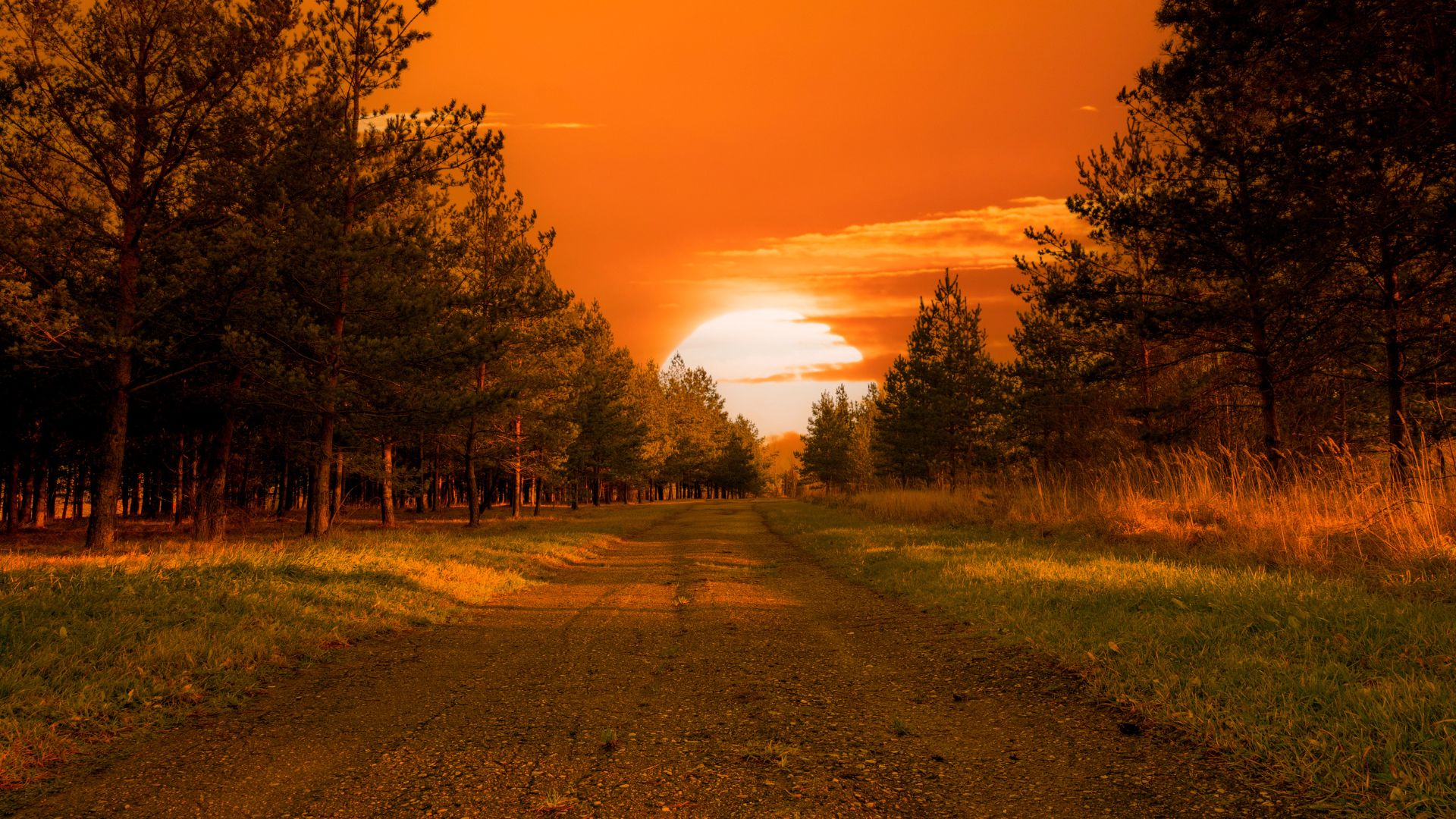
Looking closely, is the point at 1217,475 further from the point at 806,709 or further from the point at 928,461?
the point at 928,461

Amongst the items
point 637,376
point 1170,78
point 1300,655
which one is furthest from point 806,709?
point 637,376

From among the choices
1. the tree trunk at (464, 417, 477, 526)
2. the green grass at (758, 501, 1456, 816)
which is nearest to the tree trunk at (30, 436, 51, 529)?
the tree trunk at (464, 417, 477, 526)

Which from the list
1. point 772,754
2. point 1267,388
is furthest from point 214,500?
point 1267,388

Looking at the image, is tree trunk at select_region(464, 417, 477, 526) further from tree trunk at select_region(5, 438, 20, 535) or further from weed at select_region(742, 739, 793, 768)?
weed at select_region(742, 739, 793, 768)

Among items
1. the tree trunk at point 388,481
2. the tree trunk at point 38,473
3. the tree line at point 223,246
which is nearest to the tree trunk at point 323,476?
the tree line at point 223,246

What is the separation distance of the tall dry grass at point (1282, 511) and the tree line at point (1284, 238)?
0.71 metres

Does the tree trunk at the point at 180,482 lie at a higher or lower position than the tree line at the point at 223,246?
lower

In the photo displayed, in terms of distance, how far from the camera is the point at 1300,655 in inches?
194

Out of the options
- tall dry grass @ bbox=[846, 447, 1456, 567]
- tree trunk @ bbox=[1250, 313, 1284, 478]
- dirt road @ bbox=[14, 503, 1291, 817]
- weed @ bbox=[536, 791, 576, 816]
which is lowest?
dirt road @ bbox=[14, 503, 1291, 817]

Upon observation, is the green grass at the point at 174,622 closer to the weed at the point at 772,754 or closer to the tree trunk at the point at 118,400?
the tree trunk at the point at 118,400

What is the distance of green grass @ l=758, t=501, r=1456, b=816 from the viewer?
3.33 m

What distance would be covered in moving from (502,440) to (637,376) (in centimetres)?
3377

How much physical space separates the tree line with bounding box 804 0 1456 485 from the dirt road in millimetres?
7783

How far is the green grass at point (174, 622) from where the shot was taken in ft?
14.9
